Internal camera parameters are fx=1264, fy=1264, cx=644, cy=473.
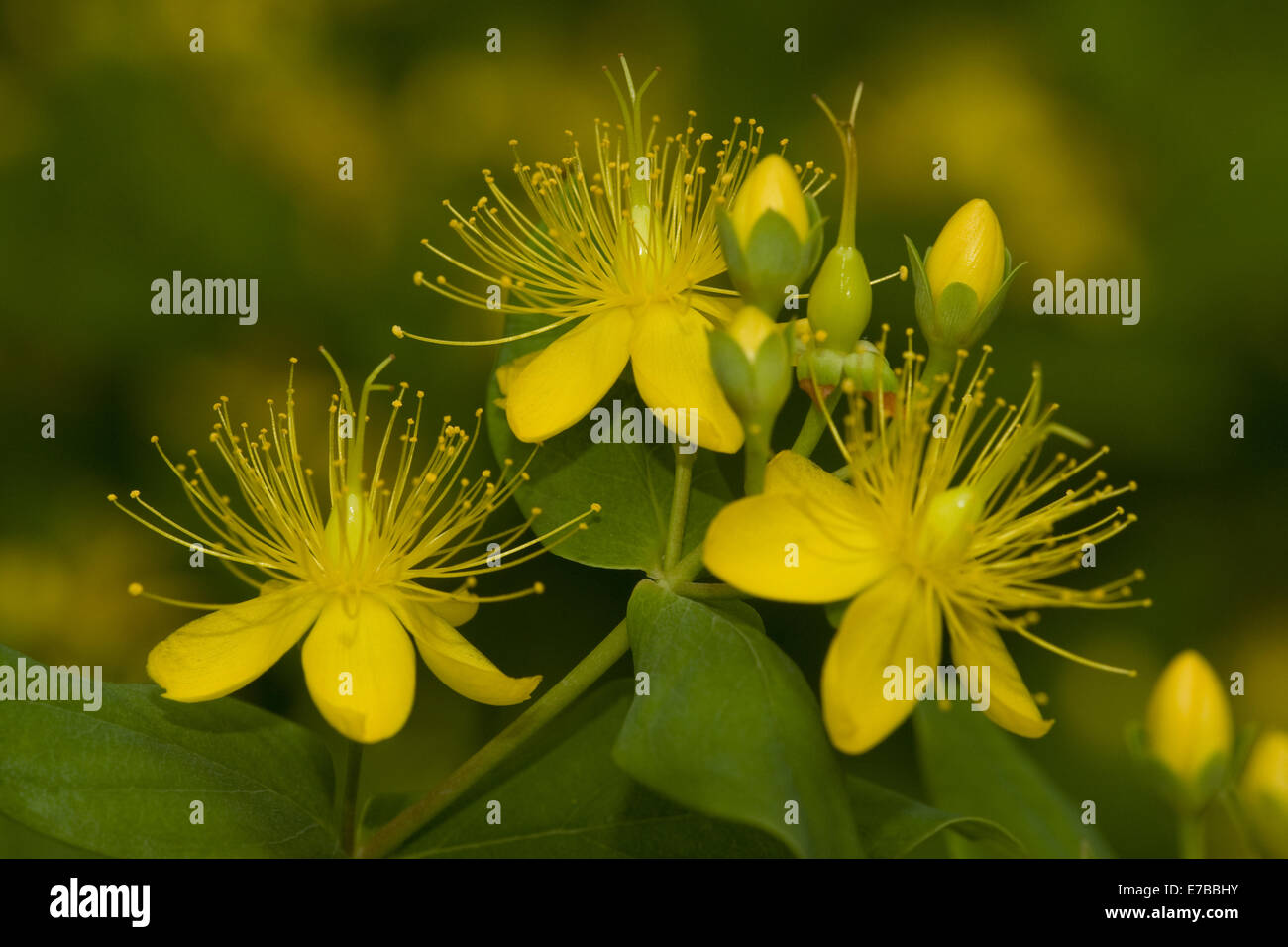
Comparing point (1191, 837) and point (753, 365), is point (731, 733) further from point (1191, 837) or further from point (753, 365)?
point (1191, 837)

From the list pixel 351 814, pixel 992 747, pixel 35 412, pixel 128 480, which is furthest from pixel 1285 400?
pixel 35 412

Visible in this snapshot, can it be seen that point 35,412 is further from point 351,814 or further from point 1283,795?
point 1283,795

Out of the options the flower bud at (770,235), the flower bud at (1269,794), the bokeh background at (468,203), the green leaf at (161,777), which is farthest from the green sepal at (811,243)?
the bokeh background at (468,203)

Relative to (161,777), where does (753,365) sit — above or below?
above

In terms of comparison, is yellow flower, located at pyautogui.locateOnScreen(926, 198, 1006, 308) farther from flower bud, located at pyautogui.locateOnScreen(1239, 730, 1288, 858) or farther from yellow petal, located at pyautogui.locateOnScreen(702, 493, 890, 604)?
flower bud, located at pyautogui.locateOnScreen(1239, 730, 1288, 858)

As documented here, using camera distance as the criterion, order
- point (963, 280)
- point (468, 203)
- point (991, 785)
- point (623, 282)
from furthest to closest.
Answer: point (468, 203) < point (991, 785) < point (623, 282) < point (963, 280)

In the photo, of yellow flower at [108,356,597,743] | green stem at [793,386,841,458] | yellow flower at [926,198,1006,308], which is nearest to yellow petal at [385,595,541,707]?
yellow flower at [108,356,597,743]

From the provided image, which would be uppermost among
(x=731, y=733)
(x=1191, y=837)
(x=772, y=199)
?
(x=772, y=199)

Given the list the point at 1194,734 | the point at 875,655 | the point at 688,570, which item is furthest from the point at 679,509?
the point at 1194,734
